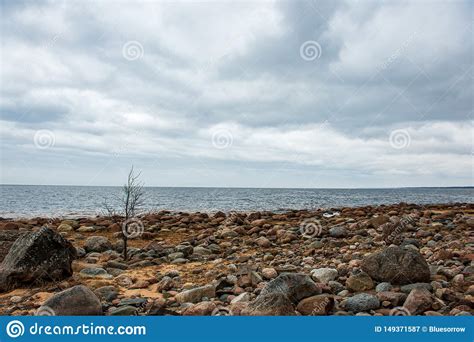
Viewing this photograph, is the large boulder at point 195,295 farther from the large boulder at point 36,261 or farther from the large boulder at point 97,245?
the large boulder at point 97,245

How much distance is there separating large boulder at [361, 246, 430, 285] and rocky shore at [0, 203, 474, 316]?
18 millimetres

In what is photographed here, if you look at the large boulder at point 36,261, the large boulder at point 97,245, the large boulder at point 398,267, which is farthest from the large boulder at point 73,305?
the large boulder at point 97,245

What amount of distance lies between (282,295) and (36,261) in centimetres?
576

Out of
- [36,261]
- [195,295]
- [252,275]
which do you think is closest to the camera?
[195,295]

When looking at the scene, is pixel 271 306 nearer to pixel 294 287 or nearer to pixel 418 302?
pixel 294 287

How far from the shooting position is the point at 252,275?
25.8 feet

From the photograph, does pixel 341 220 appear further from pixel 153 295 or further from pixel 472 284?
pixel 153 295

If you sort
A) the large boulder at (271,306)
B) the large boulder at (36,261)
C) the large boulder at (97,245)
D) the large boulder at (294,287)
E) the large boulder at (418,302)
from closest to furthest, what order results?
the large boulder at (271,306) < the large boulder at (418,302) < the large boulder at (294,287) < the large boulder at (36,261) < the large boulder at (97,245)

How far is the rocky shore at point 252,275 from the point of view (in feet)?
20.1

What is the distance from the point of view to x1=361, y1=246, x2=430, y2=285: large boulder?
714cm

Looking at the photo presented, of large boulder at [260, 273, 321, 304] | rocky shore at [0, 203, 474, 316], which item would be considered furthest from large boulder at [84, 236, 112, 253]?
large boulder at [260, 273, 321, 304]

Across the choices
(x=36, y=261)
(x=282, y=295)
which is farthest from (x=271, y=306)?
(x=36, y=261)

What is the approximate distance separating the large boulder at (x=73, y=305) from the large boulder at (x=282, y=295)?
95.0 inches

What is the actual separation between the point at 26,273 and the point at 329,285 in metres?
6.34
